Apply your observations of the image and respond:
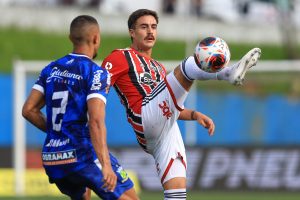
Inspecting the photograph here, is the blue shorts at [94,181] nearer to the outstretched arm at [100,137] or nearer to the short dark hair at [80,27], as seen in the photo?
the outstretched arm at [100,137]

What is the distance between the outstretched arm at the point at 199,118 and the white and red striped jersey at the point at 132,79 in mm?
431

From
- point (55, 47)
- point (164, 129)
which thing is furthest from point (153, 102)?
point (55, 47)

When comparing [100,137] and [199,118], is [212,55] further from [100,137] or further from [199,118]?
[100,137]

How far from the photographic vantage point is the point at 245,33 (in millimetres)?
32000

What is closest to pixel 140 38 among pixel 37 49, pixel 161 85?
pixel 161 85

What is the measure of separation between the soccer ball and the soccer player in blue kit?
103 centimetres

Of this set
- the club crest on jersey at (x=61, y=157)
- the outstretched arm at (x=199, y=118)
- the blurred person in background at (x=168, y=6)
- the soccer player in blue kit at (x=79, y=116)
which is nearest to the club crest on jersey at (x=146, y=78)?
the outstretched arm at (x=199, y=118)

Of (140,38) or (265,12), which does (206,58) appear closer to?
(140,38)

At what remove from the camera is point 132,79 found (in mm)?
10430

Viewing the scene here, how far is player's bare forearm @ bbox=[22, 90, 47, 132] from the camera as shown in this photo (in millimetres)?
8992

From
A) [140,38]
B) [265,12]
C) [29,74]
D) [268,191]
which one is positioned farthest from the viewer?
[265,12]

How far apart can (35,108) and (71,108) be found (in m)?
0.52

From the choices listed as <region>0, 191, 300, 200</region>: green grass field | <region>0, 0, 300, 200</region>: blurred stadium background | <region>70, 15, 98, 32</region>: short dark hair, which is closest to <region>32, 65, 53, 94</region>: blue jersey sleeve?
<region>70, 15, 98, 32</region>: short dark hair

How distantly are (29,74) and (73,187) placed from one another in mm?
12007
